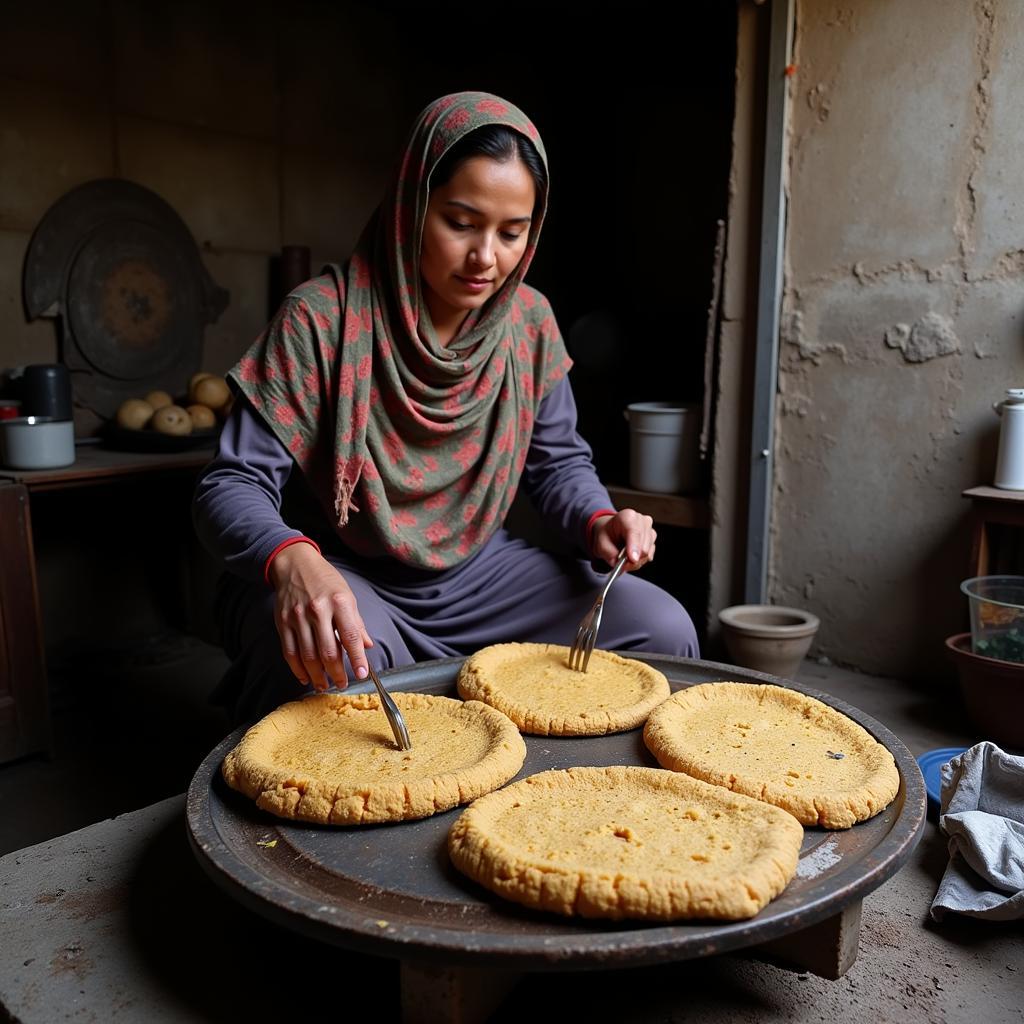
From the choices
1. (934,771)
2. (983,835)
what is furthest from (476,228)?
(934,771)

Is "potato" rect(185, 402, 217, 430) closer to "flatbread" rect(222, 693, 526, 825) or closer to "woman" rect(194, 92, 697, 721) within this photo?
"woman" rect(194, 92, 697, 721)

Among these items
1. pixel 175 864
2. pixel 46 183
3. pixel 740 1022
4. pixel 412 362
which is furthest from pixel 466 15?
pixel 740 1022

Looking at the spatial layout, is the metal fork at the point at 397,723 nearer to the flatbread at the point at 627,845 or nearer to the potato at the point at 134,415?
the flatbread at the point at 627,845

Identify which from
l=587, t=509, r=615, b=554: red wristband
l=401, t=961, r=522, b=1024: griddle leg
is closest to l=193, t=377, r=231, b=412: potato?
l=587, t=509, r=615, b=554: red wristband

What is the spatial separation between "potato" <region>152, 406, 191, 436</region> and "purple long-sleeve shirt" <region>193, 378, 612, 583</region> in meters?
1.49

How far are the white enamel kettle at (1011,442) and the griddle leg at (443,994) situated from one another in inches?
85.8

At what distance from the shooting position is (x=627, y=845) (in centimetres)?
102

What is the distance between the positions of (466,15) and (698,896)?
416 centimetres

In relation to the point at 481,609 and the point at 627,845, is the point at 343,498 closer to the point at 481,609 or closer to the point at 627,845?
the point at 481,609

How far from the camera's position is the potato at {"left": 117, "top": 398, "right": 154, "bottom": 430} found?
3.23 m

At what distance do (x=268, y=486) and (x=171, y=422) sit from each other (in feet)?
5.57

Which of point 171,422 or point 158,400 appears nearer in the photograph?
point 171,422

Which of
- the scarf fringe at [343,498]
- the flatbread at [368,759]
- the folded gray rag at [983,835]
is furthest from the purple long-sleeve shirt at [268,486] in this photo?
the folded gray rag at [983,835]

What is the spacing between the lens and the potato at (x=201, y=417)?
10.9ft
